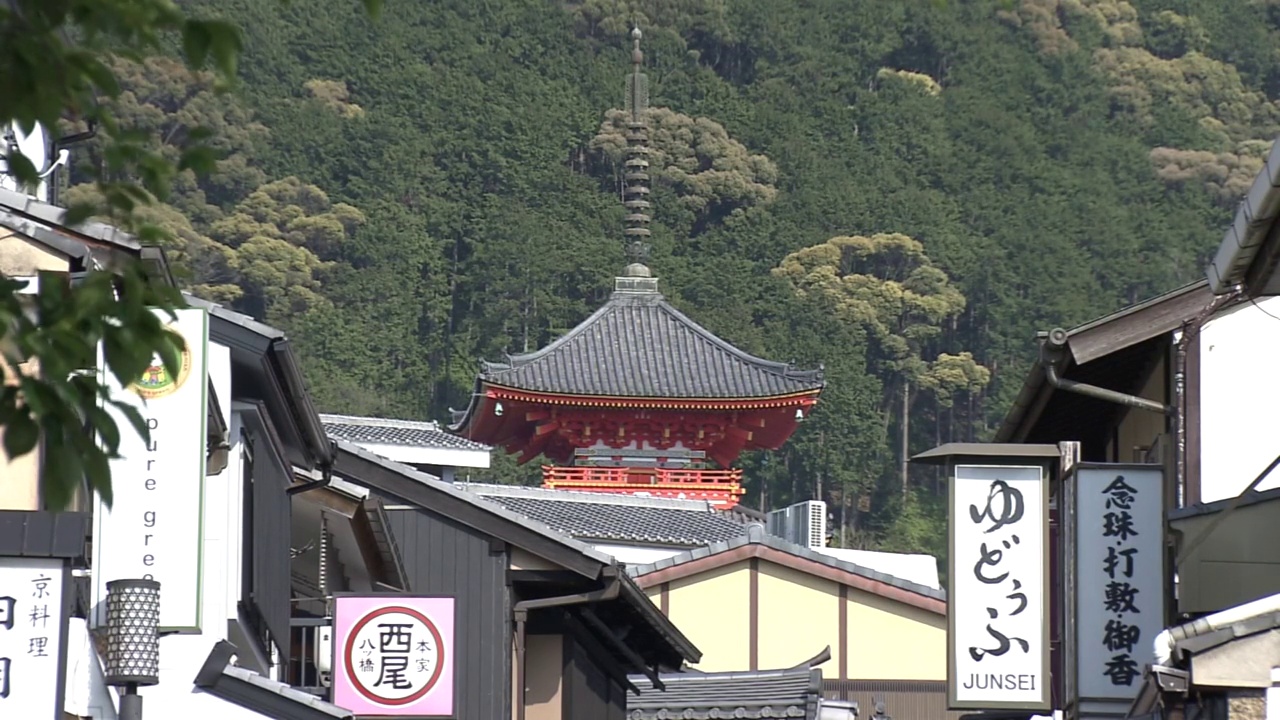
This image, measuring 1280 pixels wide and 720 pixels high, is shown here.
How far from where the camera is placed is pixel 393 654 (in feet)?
50.5

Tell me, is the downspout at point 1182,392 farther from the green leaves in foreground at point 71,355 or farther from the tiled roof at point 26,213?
the green leaves in foreground at point 71,355

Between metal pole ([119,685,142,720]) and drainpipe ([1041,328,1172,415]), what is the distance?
6.35m

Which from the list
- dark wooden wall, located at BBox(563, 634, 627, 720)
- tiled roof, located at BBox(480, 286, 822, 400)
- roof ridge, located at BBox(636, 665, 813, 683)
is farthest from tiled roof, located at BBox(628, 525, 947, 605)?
dark wooden wall, located at BBox(563, 634, 627, 720)

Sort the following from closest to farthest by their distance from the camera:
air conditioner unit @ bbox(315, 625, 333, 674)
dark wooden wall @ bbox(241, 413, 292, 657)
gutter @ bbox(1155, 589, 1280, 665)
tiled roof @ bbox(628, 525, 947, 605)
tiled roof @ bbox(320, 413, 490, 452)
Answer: gutter @ bbox(1155, 589, 1280, 665) → dark wooden wall @ bbox(241, 413, 292, 657) → air conditioner unit @ bbox(315, 625, 333, 674) → tiled roof @ bbox(320, 413, 490, 452) → tiled roof @ bbox(628, 525, 947, 605)

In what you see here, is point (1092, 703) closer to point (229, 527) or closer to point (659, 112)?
point (229, 527)

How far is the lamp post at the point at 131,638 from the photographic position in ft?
35.8

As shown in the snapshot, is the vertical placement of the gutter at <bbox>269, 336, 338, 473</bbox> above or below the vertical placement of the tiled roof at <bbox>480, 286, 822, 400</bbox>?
below

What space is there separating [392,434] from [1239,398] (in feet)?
46.6

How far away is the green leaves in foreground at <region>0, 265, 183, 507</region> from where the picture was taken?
4.61 meters

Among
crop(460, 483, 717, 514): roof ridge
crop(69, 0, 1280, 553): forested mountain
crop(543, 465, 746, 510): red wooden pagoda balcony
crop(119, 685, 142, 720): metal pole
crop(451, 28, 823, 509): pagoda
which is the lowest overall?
crop(119, 685, 142, 720): metal pole

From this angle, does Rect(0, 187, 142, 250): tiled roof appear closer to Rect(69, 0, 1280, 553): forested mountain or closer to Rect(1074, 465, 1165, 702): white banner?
Rect(1074, 465, 1165, 702): white banner

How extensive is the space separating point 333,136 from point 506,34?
9881mm

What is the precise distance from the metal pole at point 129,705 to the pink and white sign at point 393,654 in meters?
4.09

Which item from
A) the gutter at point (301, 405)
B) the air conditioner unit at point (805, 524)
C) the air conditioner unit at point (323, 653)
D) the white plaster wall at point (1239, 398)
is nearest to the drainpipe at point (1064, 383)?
the white plaster wall at point (1239, 398)
